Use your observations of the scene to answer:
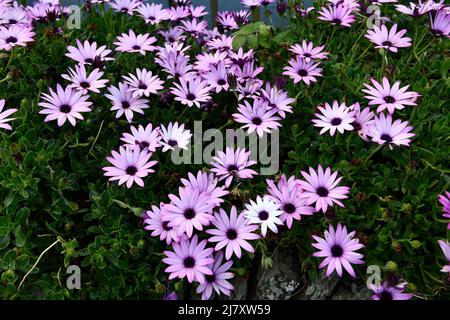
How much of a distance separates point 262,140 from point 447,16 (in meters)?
1.22

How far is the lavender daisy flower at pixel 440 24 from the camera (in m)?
3.15

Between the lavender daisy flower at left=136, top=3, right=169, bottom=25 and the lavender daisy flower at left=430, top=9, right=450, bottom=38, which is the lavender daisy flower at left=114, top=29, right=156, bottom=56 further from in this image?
the lavender daisy flower at left=430, top=9, right=450, bottom=38

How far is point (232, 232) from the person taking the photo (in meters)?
2.37

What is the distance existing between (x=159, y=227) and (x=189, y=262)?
178mm

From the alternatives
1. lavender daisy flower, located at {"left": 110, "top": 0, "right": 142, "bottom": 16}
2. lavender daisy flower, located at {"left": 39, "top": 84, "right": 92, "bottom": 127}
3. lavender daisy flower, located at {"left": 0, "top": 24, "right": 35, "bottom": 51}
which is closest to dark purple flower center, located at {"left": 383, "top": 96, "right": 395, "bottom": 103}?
lavender daisy flower, located at {"left": 39, "top": 84, "right": 92, "bottom": 127}

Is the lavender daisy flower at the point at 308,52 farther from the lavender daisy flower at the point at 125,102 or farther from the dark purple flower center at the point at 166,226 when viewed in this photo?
the dark purple flower center at the point at 166,226

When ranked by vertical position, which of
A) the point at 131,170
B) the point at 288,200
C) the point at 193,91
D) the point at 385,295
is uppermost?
the point at 193,91

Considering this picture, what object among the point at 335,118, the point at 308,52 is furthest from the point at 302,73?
the point at 335,118

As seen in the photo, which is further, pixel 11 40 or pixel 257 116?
pixel 11 40

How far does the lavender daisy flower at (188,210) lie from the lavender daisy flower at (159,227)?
1.3 inches

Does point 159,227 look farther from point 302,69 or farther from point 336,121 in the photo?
point 302,69

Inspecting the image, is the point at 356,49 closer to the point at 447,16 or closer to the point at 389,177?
the point at 447,16

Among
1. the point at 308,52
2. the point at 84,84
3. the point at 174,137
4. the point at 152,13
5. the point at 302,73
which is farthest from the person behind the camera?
the point at 152,13
